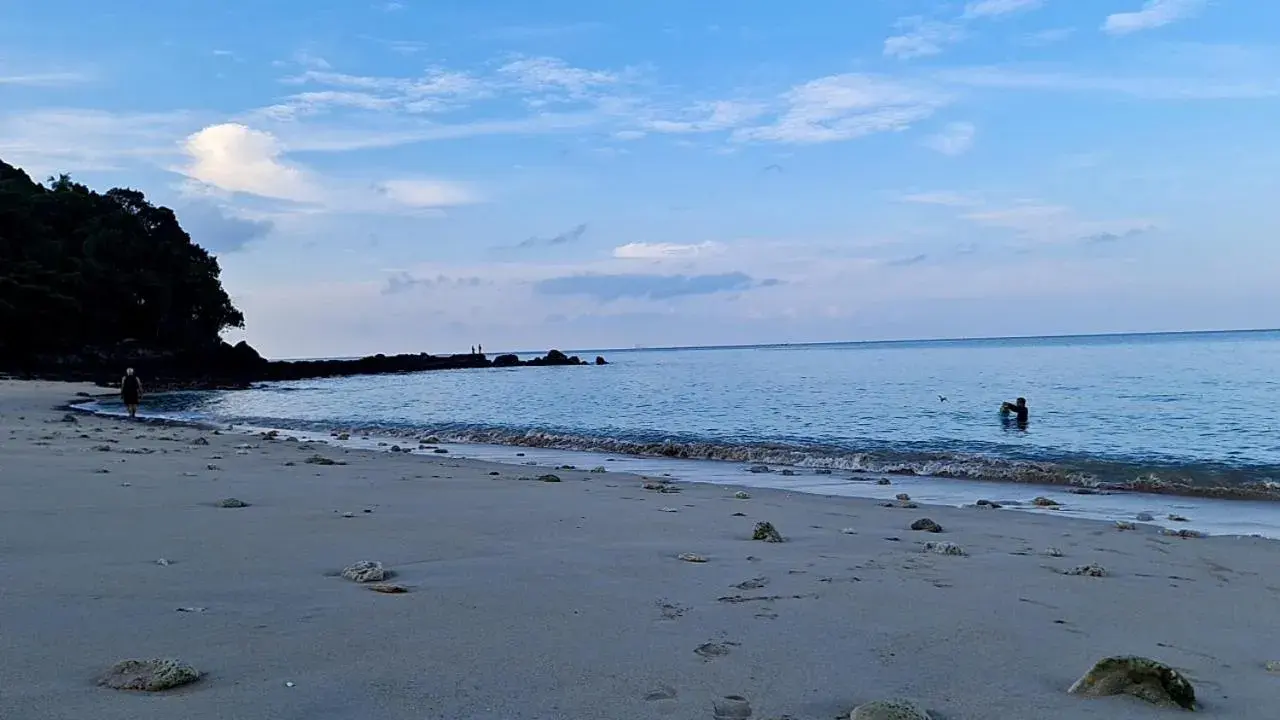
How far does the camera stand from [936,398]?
35719 millimetres

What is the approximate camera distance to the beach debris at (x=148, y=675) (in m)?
3.03

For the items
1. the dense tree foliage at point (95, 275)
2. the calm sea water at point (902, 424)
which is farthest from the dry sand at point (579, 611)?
the dense tree foliage at point (95, 275)

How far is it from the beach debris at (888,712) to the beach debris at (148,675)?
239 centimetres

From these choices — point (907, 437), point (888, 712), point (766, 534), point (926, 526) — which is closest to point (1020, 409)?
point (907, 437)

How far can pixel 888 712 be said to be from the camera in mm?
2984

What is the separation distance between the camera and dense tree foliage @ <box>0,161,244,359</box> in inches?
2356

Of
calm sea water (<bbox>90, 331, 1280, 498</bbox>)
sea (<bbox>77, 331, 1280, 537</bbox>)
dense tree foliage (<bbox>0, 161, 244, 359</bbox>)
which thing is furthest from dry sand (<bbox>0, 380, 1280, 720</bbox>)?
dense tree foliage (<bbox>0, 161, 244, 359</bbox>)

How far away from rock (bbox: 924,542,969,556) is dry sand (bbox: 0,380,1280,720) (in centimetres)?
12

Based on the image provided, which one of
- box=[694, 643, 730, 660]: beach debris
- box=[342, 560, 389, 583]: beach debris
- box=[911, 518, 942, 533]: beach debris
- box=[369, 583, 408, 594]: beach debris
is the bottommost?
box=[911, 518, 942, 533]: beach debris

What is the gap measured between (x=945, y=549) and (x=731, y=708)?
4.12 meters

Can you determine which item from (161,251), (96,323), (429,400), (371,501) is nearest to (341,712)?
(371,501)

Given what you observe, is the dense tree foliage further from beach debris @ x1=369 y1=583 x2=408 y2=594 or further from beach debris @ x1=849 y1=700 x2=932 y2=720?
beach debris @ x1=849 y1=700 x2=932 y2=720

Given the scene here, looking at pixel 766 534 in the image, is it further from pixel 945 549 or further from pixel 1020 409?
pixel 1020 409

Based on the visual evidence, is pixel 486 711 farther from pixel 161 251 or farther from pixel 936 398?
pixel 161 251
